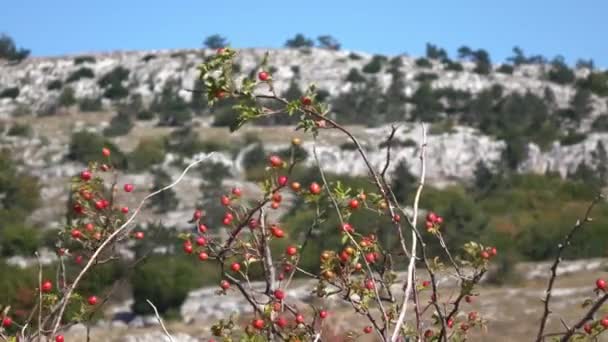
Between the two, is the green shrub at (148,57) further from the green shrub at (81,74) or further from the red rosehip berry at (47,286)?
the red rosehip berry at (47,286)

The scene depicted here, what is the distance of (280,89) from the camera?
174 feet

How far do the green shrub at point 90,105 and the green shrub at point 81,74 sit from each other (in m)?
6.78

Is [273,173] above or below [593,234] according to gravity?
above

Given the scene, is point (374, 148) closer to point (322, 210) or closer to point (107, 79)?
point (107, 79)

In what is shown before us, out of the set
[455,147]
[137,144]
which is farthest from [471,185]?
[137,144]

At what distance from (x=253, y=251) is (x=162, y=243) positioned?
2192 cm

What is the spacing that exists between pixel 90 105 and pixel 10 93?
9.17 meters

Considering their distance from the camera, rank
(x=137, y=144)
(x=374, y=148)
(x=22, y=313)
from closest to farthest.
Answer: (x=22, y=313) < (x=374, y=148) < (x=137, y=144)

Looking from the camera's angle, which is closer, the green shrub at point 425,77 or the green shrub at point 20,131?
the green shrub at point 20,131

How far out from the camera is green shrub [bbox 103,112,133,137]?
150ft

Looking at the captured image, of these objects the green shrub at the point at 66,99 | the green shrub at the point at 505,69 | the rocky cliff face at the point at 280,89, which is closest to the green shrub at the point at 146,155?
the rocky cliff face at the point at 280,89

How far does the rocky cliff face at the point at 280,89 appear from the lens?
3888cm

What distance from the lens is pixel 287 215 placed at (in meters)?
28.0

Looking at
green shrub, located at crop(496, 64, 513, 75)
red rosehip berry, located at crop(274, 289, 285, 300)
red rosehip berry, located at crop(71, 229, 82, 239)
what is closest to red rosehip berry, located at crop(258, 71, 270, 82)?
red rosehip berry, located at crop(274, 289, 285, 300)
